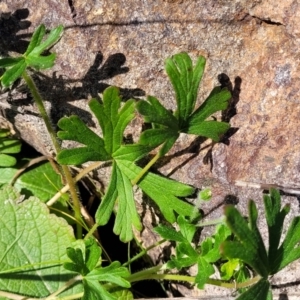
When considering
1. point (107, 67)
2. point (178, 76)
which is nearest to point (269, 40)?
point (178, 76)

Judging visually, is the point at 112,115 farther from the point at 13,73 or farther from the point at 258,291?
the point at 258,291

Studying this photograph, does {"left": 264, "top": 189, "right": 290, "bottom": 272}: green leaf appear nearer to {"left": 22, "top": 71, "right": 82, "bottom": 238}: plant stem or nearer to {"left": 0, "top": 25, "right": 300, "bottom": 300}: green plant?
{"left": 0, "top": 25, "right": 300, "bottom": 300}: green plant

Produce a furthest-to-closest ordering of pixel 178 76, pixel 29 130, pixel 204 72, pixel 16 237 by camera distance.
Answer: pixel 29 130, pixel 16 237, pixel 204 72, pixel 178 76

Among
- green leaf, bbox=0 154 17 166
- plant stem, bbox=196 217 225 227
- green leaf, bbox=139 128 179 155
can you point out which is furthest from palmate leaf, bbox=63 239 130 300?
green leaf, bbox=0 154 17 166

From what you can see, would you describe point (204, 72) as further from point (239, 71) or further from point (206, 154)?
point (206, 154)

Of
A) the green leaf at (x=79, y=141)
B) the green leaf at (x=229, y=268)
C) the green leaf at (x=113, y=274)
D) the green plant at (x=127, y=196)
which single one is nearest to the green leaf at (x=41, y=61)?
the green plant at (x=127, y=196)

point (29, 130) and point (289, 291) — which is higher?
point (29, 130)
